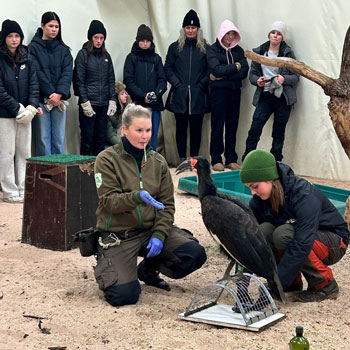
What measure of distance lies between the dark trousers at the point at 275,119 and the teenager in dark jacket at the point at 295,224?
4466 mm

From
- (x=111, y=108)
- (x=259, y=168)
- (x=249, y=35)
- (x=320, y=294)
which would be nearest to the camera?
(x=259, y=168)

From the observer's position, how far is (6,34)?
282 inches

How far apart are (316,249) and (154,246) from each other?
994mm

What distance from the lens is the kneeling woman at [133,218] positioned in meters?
4.23

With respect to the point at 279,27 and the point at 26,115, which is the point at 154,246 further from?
the point at 279,27

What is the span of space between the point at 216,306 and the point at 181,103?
561 cm

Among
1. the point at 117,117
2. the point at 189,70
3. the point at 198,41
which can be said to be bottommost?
→ the point at 117,117

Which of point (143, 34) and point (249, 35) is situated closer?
point (143, 34)

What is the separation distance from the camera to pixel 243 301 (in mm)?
4004

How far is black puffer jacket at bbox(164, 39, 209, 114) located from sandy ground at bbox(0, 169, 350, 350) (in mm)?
4404

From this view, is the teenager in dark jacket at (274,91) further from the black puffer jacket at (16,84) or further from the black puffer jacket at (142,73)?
the black puffer jacket at (16,84)

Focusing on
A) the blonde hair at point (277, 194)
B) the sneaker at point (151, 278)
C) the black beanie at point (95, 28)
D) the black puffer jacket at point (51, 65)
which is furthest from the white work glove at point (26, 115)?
the blonde hair at point (277, 194)

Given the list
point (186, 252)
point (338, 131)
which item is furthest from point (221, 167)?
point (186, 252)

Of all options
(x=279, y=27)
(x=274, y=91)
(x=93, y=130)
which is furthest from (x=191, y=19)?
(x=93, y=130)
